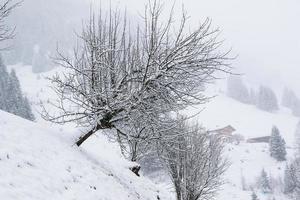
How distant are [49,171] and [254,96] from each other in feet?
536

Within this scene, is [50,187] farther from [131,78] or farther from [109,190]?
[131,78]

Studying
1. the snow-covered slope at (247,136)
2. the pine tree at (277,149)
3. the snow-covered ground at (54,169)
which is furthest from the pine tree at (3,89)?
the pine tree at (277,149)

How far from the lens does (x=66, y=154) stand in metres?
11.9

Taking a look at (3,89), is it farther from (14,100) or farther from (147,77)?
(147,77)

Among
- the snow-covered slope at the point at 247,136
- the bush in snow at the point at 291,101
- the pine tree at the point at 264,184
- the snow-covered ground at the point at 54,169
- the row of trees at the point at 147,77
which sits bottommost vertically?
the pine tree at the point at 264,184

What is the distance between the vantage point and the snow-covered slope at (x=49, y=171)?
8539 mm

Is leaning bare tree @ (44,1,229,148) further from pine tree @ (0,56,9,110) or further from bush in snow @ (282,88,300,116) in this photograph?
bush in snow @ (282,88,300,116)

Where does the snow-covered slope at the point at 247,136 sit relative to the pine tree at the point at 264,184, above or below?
above

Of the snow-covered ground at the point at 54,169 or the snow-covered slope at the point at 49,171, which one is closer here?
the snow-covered slope at the point at 49,171

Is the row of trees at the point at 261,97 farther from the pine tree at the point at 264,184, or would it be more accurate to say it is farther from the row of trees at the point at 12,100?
the row of trees at the point at 12,100

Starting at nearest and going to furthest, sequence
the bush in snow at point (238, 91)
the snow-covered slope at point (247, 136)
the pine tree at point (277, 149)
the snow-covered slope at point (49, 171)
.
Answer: the snow-covered slope at point (49, 171), the snow-covered slope at point (247, 136), the pine tree at point (277, 149), the bush in snow at point (238, 91)

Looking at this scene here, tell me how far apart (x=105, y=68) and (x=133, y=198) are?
14.0 feet

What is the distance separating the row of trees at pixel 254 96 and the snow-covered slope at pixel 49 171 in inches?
5705

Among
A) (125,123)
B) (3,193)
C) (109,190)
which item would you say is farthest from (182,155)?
(3,193)
